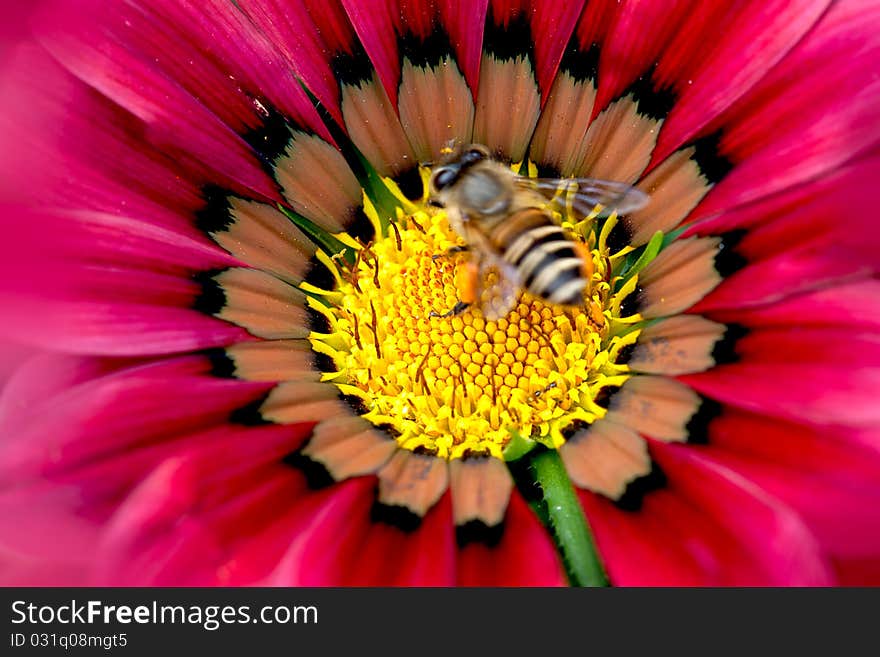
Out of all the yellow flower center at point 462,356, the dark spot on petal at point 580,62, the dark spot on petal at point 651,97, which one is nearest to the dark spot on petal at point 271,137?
the yellow flower center at point 462,356

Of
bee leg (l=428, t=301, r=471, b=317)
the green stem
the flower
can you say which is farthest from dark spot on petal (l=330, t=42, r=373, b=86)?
the green stem

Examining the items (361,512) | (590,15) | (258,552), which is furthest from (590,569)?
(590,15)

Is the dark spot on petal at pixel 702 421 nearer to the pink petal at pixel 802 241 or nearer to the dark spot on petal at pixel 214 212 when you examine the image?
the pink petal at pixel 802 241

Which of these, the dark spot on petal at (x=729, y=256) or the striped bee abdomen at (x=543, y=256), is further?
the dark spot on petal at (x=729, y=256)

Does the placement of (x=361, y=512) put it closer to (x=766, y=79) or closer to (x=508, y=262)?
(x=508, y=262)

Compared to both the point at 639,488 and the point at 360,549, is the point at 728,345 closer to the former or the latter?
the point at 639,488

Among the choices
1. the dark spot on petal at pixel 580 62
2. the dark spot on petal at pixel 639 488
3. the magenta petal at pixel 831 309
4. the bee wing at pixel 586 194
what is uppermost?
the dark spot on petal at pixel 580 62
